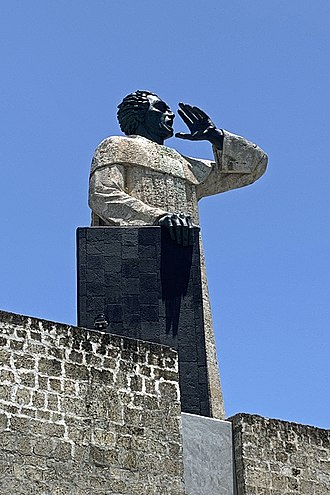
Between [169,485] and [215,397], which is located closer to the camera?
[169,485]

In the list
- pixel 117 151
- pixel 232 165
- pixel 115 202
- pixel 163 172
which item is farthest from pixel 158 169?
pixel 232 165

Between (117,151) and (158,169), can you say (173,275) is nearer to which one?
(158,169)

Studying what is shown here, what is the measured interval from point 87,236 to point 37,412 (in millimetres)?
3626

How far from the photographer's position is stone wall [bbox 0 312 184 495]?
1229 cm

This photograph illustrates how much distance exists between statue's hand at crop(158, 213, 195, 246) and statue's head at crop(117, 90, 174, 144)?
1.97 m

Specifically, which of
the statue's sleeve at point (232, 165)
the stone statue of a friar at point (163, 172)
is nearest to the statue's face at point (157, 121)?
the stone statue of a friar at point (163, 172)

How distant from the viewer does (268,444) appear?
1457 cm

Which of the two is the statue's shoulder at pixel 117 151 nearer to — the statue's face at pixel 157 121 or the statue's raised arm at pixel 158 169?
the statue's raised arm at pixel 158 169

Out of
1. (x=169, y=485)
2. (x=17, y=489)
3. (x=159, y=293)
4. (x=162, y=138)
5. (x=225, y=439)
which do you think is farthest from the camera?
(x=162, y=138)

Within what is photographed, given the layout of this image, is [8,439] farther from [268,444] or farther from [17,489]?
[268,444]

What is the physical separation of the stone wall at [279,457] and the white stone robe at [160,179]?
3.26 feet

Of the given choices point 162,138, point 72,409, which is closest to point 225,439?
point 72,409

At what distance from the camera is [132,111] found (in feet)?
57.8

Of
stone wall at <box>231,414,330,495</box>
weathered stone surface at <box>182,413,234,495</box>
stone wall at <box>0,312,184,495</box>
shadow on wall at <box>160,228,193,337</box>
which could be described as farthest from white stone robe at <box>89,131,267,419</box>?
stone wall at <box>0,312,184,495</box>
